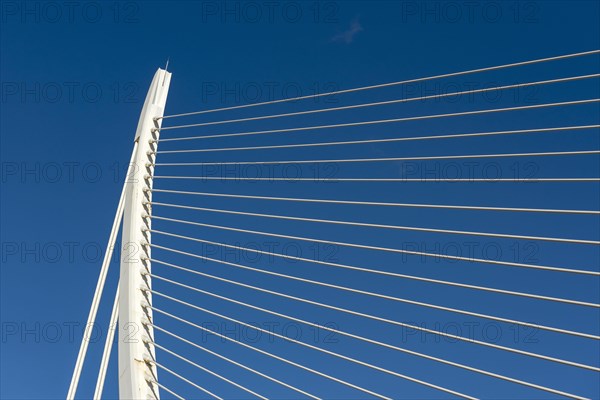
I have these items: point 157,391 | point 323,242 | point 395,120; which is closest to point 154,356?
point 157,391

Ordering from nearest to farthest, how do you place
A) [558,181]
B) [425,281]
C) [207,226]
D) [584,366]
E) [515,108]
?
[584,366]
[558,181]
[425,281]
[515,108]
[207,226]

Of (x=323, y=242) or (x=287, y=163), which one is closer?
(x=323, y=242)

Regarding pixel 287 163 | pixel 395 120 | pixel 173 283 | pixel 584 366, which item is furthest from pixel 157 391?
pixel 584 366

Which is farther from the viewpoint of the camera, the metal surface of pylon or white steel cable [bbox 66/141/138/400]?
white steel cable [bbox 66/141/138/400]

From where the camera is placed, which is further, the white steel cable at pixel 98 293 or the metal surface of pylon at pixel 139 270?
the white steel cable at pixel 98 293

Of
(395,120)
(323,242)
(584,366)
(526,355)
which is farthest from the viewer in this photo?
(395,120)

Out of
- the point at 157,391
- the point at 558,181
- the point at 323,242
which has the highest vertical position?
the point at 558,181

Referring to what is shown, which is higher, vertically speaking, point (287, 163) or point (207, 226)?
point (287, 163)

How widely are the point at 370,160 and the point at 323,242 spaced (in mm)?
897

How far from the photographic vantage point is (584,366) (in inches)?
109

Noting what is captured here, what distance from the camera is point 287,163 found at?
5652mm

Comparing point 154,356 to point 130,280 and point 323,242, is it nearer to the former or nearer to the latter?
point 130,280

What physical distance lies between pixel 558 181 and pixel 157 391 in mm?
3289

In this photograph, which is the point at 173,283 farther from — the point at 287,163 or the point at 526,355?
the point at 526,355
